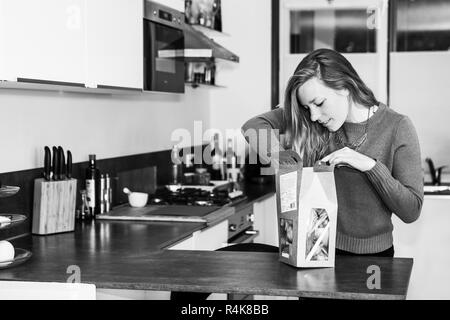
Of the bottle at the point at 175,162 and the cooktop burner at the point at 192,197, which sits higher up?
the bottle at the point at 175,162

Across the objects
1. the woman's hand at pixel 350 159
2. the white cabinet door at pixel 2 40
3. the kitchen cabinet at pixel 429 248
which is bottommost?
the kitchen cabinet at pixel 429 248

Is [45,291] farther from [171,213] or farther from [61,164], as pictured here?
[171,213]

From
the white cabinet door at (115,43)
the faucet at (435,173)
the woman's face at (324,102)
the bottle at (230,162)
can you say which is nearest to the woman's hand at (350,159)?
the woman's face at (324,102)

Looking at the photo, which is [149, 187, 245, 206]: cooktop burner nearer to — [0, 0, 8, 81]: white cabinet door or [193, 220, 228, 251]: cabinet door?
[193, 220, 228, 251]: cabinet door

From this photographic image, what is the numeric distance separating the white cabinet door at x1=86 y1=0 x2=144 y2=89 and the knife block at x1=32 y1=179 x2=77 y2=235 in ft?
1.53

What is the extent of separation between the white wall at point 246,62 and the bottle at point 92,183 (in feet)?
7.24

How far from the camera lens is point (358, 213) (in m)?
2.53

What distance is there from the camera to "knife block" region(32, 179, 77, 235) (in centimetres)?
306

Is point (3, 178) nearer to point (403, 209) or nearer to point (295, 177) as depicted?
point (295, 177)

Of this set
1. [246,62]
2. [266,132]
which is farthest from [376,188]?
[246,62]

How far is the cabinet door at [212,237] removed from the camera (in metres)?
3.30

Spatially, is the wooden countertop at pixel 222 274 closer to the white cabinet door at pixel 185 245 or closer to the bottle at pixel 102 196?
the white cabinet door at pixel 185 245

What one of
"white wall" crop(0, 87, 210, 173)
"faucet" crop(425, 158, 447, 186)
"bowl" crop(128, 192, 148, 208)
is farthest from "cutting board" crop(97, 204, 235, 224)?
"faucet" crop(425, 158, 447, 186)
